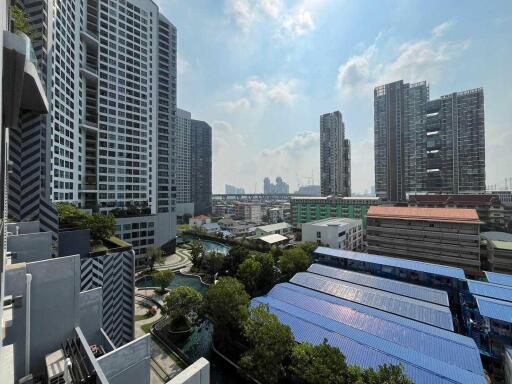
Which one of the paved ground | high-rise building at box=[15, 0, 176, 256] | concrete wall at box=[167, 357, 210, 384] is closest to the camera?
concrete wall at box=[167, 357, 210, 384]

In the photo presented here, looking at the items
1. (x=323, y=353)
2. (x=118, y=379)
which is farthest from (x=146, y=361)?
(x=323, y=353)

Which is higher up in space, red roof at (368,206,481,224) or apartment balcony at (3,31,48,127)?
apartment balcony at (3,31,48,127)

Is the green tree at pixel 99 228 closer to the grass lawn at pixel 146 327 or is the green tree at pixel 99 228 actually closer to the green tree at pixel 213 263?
the grass lawn at pixel 146 327

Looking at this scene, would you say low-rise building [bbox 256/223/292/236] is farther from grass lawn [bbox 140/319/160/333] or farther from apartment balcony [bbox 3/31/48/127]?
apartment balcony [bbox 3/31/48/127]

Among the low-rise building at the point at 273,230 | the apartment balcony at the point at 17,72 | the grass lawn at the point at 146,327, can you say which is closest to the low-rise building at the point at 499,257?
the low-rise building at the point at 273,230

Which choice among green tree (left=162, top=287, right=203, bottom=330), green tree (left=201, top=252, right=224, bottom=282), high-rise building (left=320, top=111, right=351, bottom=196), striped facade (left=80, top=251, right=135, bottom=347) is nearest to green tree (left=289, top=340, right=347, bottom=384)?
green tree (left=162, top=287, right=203, bottom=330)

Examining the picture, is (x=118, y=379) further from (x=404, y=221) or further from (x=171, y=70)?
(x=171, y=70)

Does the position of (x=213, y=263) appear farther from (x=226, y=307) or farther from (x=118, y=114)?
(x=118, y=114)
